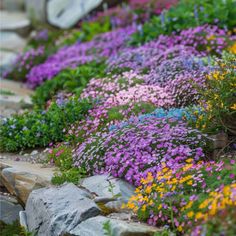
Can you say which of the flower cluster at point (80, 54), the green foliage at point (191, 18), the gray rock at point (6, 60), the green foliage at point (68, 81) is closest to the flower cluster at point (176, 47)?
the green foliage at point (191, 18)

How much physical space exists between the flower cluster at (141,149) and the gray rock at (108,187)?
0.07 meters

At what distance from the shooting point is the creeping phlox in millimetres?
4871

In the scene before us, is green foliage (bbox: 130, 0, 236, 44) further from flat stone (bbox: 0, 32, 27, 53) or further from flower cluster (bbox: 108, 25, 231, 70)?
flat stone (bbox: 0, 32, 27, 53)

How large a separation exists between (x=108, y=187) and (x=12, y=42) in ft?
32.4

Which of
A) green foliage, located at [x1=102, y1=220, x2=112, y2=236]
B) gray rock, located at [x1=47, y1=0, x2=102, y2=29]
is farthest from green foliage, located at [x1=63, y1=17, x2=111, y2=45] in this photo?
green foliage, located at [x1=102, y1=220, x2=112, y2=236]

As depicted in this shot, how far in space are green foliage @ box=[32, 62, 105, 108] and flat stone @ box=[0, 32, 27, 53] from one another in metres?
4.45

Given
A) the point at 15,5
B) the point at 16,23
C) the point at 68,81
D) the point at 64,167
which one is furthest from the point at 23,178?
the point at 15,5

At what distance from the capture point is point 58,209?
587cm

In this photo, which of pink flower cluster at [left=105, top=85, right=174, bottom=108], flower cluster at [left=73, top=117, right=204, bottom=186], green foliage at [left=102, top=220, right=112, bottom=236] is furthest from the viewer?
pink flower cluster at [left=105, top=85, right=174, bottom=108]

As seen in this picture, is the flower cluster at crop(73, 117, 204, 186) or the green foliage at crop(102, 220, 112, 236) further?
the flower cluster at crop(73, 117, 204, 186)

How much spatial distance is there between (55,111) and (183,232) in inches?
138

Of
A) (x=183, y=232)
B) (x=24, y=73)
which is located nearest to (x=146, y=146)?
(x=183, y=232)

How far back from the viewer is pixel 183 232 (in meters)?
4.98

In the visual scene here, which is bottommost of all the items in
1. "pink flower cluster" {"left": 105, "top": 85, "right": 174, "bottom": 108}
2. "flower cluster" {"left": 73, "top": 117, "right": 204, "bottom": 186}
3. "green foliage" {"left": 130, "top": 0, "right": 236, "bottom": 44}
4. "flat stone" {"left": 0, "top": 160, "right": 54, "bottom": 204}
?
"flat stone" {"left": 0, "top": 160, "right": 54, "bottom": 204}
